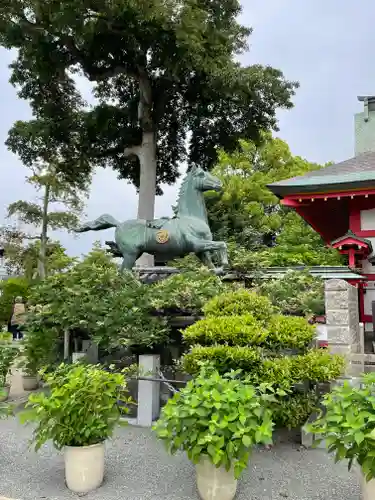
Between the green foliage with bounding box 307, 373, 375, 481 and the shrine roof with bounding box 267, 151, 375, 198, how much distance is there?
6037 millimetres

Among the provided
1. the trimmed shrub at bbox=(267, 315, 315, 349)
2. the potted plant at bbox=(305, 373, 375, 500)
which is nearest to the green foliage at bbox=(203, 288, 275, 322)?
the trimmed shrub at bbox=(267, 315, 315, 349)

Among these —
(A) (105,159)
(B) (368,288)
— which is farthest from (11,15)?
(B) (368,288)

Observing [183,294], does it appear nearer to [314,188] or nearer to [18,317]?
[18,317]

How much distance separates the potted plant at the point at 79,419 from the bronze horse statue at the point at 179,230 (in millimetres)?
4729

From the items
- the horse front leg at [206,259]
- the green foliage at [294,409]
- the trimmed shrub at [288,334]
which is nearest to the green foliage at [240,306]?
the trimmed shrub at [288,334]

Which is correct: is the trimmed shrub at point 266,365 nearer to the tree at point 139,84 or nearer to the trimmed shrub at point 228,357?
the trimmed shrub at point 228,357

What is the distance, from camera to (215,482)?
3.11m

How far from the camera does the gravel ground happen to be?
3346 mm

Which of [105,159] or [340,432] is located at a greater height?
[105,159]

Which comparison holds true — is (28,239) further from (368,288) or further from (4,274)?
(368,288)

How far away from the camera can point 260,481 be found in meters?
3.60

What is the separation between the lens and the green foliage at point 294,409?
13.6 ft

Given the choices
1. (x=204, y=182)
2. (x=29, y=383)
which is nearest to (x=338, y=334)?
(x=204, y=182)

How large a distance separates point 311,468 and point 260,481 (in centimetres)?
58
